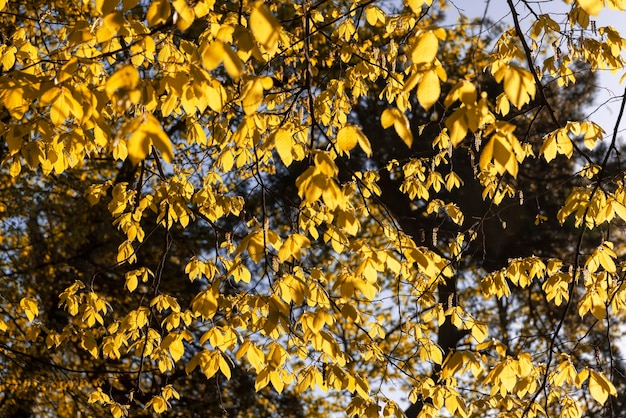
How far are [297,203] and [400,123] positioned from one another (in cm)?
268

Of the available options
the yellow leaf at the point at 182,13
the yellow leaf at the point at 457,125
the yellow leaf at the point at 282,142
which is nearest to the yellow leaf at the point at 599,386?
the yellow leaf at the point at 457,125

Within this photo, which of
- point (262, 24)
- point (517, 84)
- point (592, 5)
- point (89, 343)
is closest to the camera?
point (262, 24)

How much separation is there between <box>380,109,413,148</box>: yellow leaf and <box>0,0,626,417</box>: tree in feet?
0.04

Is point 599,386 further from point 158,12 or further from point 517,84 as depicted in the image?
point 158,12

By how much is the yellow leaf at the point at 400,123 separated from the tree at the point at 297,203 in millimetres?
11

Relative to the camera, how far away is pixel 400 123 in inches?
66.3

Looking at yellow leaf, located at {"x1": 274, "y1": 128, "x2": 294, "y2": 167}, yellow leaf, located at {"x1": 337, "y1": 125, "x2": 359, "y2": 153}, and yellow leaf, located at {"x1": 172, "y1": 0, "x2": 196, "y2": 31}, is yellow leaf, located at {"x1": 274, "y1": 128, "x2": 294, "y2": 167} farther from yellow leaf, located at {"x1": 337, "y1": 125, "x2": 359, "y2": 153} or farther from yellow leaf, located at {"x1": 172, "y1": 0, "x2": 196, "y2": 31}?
yellow leaf, located at {"x1": 172, "y1": 0, "x2": 196, "y2": 31}

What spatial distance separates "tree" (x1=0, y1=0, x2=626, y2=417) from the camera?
1878 millimetres

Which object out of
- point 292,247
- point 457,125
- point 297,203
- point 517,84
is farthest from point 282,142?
point 297,203

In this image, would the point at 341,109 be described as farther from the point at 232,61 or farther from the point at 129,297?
the point at 129,297

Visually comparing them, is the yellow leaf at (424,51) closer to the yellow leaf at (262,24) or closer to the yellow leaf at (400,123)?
the yellow leaf at (400,123)

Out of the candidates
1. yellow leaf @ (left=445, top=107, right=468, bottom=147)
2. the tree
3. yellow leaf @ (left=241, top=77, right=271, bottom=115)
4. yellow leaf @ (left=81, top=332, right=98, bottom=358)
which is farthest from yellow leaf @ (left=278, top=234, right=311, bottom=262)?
yellow leaf @ (left=81, top=332, right=98, bottom=358)

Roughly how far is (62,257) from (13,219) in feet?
2.71

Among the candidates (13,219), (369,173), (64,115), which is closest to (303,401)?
(13,219)
